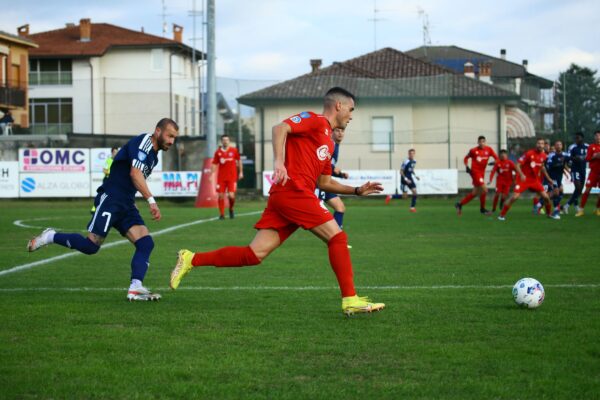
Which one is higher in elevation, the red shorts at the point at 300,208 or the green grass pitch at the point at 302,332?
the red shorts at the point at 300,208

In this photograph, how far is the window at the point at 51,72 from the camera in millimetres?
64875

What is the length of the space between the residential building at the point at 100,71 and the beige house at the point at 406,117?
1045cm

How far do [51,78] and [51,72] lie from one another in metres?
0.53

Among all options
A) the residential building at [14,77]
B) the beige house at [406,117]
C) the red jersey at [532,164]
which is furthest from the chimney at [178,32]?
the red jersey at [532,164]

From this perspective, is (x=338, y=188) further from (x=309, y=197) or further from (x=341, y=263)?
(x=341, y=263)

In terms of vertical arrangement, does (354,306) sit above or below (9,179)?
below

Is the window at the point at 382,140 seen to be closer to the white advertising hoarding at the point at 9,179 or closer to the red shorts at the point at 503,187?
the red shorts at the point at 503,187

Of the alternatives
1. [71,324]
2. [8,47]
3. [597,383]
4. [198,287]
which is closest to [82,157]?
[8,47]

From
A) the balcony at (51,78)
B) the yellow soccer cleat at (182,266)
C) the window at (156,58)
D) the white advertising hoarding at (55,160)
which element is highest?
the window at (156,58)

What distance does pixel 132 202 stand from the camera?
896 centimetres

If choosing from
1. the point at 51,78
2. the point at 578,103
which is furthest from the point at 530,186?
the point at 51,78

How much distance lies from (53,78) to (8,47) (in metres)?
8.67

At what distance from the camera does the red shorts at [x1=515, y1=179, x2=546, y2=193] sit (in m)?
23.7

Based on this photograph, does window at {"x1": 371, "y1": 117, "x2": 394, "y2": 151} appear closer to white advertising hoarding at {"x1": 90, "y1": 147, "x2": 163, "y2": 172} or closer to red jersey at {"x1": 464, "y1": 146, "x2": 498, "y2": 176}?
white advertising hoarding at {"x1": 90, "y1": 147, "x2": 163, "y2": 172}
